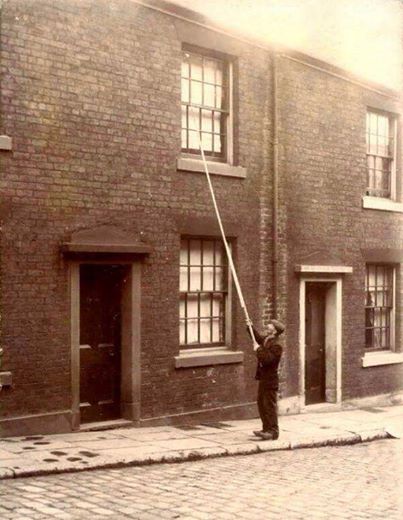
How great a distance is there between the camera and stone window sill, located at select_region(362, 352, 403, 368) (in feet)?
54.6

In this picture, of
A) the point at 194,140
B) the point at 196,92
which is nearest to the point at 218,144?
the point at 194,140

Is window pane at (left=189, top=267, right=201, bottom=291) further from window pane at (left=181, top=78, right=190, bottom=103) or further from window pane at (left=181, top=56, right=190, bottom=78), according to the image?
window pane at (left=181, top=56, right=190, bottom=78)

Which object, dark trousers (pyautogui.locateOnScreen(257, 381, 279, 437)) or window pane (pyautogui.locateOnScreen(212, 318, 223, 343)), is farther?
window pane (pyautogui.locateOnScreen(212, 318, 223, 343))

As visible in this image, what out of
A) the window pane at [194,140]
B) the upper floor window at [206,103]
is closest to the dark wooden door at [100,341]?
the window pane at [194,140]

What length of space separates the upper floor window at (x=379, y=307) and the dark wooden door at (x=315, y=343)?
1.41 m

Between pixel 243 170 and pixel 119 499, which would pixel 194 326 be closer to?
pixel 243 170

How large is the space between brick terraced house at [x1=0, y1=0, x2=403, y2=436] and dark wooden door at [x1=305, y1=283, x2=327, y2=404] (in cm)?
4

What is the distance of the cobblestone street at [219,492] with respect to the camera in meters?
7.34

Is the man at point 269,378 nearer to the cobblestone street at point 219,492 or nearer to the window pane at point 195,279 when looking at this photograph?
the cobblestone street at point 219,492

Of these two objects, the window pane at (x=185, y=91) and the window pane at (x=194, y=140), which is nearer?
the window pane at (x=185, y=91)

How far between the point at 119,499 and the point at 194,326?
5577 mm

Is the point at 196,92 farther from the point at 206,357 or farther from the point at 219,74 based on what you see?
the point at 206,357

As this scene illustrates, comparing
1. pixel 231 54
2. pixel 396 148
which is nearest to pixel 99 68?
pixel 231 54

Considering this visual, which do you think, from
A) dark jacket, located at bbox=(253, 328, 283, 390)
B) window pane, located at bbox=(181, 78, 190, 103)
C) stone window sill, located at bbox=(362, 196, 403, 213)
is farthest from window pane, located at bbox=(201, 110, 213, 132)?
stone window sill, located at bbox=(362, 196, 403, 213)
